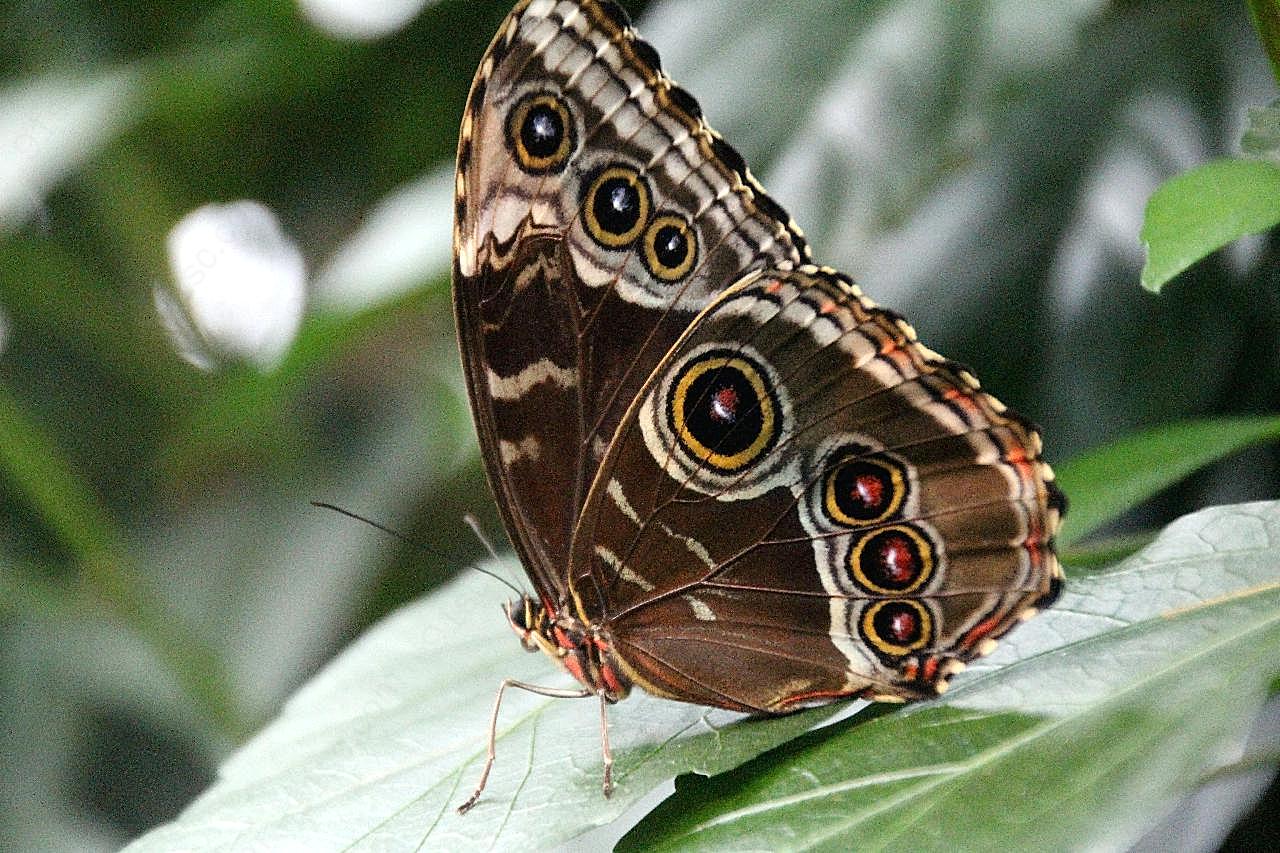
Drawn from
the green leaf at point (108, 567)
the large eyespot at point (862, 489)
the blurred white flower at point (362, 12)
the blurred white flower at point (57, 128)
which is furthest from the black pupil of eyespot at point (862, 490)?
the green leaf at point (108, 567)

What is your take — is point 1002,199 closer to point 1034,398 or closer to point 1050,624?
point 1034,398

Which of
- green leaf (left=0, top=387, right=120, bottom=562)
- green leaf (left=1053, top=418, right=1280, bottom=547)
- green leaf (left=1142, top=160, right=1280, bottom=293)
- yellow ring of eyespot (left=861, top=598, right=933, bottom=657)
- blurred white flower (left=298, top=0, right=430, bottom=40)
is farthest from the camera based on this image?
green leaf (left=0, top=387, right=120, bottom=562)

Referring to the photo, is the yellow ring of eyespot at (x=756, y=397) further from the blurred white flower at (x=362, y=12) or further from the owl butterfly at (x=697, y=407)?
the blurred white flower at (x=362, y=12)

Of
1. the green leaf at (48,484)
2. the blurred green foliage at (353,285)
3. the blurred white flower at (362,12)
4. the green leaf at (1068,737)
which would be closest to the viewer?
the green leaf at (1068,737)

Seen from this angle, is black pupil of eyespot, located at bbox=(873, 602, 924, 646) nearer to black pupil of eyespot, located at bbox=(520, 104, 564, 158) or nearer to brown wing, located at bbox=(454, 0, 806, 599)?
brown wing, located at bbox=(454, 0, 806, 599)

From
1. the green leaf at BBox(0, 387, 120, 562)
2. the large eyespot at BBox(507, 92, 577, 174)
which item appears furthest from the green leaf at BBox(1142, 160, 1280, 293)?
the green leaf at BBox(0, 387, 120, 562)

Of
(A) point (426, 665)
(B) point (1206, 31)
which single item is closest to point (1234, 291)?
(B) point (1206, 31)
